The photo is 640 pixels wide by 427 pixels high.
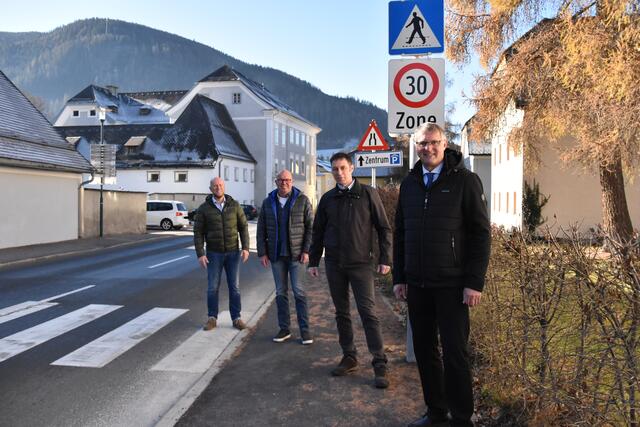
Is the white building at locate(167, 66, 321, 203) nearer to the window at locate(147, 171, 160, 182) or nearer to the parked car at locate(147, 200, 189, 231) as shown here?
the window at locate(147, 171, 160, 182)

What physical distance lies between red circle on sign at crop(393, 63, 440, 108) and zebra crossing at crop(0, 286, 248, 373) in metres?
3.36

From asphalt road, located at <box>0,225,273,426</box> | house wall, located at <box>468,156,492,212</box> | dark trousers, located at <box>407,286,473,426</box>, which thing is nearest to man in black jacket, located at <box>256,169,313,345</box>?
asphalt road, located at <box>0,225,273,426</box>

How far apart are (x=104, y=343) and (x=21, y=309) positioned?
116 inches

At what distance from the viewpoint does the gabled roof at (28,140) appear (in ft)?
65.1

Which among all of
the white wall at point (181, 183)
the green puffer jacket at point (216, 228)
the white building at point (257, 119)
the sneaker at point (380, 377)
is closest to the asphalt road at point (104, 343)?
the green puffer jacket at point (216, 228)

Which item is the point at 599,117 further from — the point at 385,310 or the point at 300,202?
the point at 300,202

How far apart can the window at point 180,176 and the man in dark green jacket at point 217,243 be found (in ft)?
137

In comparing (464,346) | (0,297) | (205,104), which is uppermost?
(205,104)

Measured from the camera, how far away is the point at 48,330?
287 inches

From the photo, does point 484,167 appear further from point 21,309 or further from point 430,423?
point 430,423

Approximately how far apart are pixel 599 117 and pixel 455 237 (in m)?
10.7

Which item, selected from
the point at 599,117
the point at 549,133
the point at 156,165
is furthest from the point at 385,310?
the point at 156,165

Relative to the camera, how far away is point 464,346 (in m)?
3.75

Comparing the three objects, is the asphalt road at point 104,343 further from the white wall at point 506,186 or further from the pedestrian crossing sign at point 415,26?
the white wall at point 506,186
